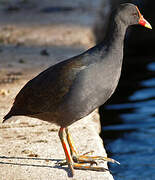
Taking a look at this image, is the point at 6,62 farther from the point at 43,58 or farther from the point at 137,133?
the point at 137,133

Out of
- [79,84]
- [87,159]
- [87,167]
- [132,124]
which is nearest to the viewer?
[79,84]

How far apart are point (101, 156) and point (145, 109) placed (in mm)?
3009

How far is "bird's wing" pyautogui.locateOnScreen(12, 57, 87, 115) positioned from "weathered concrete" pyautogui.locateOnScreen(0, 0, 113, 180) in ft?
1.61

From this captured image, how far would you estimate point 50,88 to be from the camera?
3932 mm

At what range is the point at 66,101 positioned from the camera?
3875 mm

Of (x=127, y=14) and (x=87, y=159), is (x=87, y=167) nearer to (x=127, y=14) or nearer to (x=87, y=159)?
(x=87, y=159)

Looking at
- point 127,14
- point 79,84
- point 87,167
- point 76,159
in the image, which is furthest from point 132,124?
point 79,84

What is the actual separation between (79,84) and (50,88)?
24 cm

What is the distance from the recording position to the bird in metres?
3.84

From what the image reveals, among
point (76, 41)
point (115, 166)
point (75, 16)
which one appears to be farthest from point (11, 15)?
point (115, 166)

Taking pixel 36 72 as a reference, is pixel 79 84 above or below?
above

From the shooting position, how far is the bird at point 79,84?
3.84 meters

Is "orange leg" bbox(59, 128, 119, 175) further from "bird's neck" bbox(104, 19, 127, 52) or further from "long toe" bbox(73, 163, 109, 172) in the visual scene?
"bird's neck" bbox(104, 19, 127, 52)

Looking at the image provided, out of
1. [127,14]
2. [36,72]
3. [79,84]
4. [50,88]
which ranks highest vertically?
[127,14]
